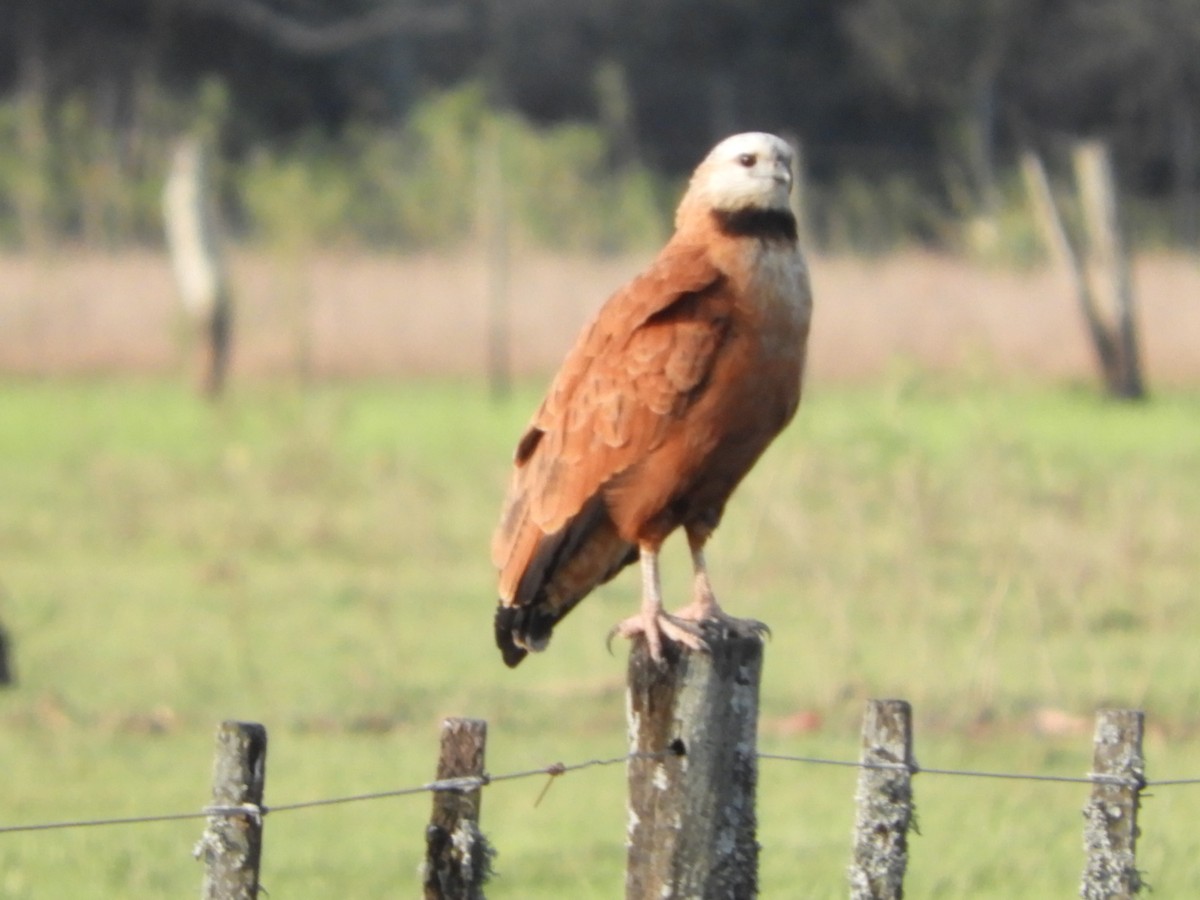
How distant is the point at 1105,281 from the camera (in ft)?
65.6

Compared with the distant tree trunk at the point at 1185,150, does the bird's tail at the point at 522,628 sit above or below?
below

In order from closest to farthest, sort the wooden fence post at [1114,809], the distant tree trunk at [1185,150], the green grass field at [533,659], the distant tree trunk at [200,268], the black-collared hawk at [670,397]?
the wooden fence post at [1114,809]
the black-collared hawk at [670,397]
the green grass field at [533,659]
the distant tree trunk at [200,268]
the distant tree trunk at [1185,150]

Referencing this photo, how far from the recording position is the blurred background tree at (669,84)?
3109cm

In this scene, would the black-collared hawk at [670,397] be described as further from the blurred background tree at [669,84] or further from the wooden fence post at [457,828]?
the blurred background tree at [669,84]

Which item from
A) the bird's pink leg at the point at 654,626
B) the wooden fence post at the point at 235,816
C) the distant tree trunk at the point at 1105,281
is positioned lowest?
the wooden fence post at the point at 235,816

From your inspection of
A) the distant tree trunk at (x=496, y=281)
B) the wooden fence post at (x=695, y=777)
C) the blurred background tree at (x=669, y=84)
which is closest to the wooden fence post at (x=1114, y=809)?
the wooden fence post at (x=695, y=777)

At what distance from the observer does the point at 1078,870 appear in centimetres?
628

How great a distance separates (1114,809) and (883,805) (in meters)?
0.36

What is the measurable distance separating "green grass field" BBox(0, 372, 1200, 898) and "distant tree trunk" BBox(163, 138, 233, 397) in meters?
4.09

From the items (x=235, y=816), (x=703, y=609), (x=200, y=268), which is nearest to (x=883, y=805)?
(x=703, y=609)

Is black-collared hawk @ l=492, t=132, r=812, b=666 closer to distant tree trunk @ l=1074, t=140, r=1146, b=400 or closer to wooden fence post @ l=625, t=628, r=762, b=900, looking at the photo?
wooden fence post @ l=625, t=628, r=762, b=900

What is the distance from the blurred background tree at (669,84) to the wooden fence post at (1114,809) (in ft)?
80.2

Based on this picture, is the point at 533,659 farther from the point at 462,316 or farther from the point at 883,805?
the point at 462,316

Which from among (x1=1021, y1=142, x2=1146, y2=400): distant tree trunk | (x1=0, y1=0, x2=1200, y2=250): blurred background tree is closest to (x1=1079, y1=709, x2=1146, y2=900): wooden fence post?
(x1=1021, y1=142, x2=1146, y2=400): distant tree trunk
